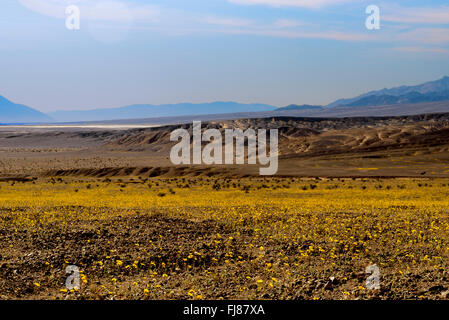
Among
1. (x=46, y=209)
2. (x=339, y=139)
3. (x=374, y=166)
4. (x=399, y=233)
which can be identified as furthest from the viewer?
(x=339, y=139)

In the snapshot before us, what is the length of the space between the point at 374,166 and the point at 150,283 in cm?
5245

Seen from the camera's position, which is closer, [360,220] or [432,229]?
[432,229]

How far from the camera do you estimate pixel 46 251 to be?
10.5 metres

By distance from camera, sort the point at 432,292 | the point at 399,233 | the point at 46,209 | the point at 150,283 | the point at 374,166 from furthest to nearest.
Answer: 1. the point at 374,166
2. the point at 46,209
3. the point at 399,233
4. the point at 150,283
5. the point at 432,292

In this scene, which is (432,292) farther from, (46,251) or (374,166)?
(374,166)

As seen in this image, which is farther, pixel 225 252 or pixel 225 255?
pixel 225 252

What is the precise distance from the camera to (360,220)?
14.9 meters

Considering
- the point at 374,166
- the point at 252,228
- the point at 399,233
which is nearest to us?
the point at 399,233

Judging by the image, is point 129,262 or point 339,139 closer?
point 129,262

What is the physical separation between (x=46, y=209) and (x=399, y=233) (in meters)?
13.2
